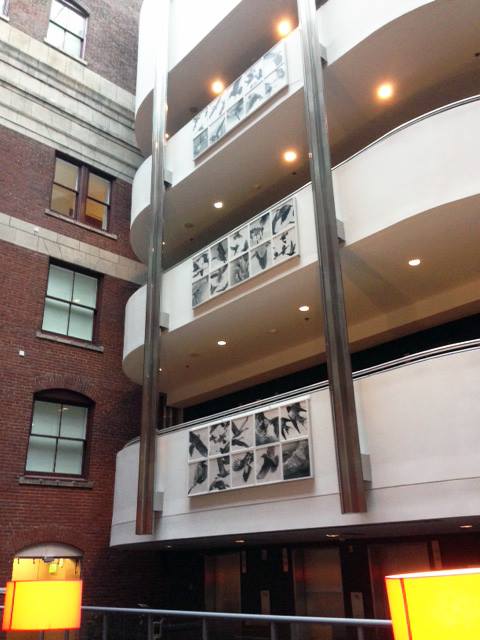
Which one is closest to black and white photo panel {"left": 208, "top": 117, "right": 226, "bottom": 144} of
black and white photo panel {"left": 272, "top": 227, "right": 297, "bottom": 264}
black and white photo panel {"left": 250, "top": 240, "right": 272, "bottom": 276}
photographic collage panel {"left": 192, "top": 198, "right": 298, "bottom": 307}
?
photographic collage panel {"left": 192, "top": 198, "right": 298, "bottom": 307}

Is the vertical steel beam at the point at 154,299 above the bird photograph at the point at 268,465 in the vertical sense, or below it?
above

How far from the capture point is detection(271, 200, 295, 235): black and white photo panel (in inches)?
485

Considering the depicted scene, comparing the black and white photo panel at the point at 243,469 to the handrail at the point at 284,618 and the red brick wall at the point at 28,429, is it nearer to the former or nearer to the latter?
the handrail at the point at 284,618

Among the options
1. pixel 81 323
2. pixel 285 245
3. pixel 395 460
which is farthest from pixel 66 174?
pixel 395 460

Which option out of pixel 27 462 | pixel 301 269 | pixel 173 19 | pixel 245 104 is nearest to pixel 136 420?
pixel 27 462

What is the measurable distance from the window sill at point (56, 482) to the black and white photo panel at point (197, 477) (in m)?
4.22

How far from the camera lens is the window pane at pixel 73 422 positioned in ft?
52.9

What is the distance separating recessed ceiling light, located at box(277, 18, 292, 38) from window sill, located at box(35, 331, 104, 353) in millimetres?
9666

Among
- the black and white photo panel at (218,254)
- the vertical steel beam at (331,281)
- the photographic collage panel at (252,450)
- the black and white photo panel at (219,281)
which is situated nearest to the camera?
the vertical steel beam at (331,281)

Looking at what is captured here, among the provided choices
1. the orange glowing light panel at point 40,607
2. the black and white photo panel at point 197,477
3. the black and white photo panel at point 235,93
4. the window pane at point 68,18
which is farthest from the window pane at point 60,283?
the orange glowing light panel at point 40,607

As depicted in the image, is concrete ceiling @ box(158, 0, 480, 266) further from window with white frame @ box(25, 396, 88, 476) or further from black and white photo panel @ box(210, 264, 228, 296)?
window with white frame @ box(25, 396, 88, 476)

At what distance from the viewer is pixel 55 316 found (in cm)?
1677

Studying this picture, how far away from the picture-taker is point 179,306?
14.8m

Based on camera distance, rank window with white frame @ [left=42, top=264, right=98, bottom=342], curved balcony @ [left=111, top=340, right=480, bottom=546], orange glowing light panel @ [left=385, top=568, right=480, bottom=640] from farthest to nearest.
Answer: window with white frame @ [left=42, top=264, right=98, bottom=342], curved balcony @ [left=111, top=340, right=480, bottom=546], orange glowing light panel @ [left=385, top=568, right=480, bottom=640]
